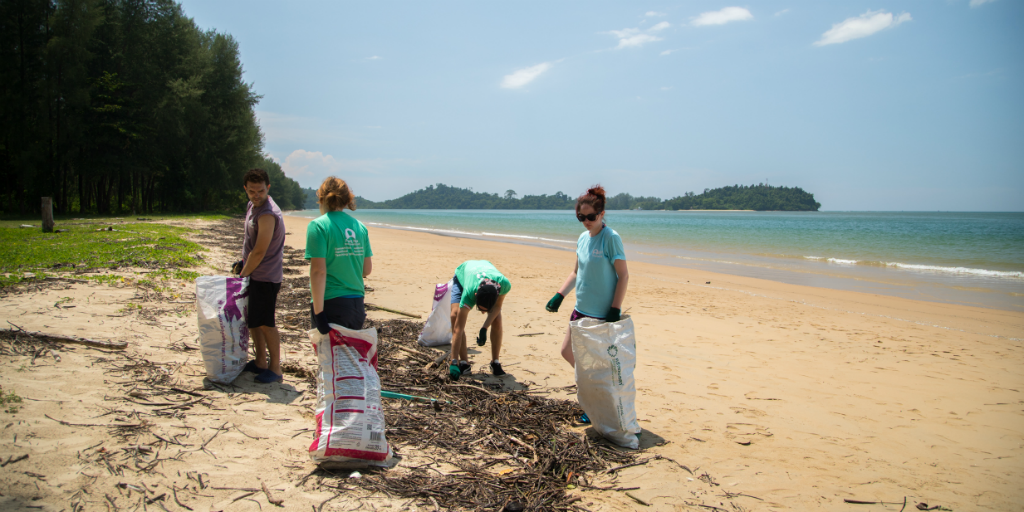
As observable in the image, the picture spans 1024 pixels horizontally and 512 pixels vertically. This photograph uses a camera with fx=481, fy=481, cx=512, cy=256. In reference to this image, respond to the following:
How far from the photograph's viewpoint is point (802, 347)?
6.11 m

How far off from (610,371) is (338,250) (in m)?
1.93

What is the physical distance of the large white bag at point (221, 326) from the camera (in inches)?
139

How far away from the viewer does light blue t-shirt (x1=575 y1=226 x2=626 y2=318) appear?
11.3 ft

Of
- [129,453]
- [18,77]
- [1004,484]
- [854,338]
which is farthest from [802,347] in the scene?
[18,77]

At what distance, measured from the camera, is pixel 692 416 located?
389 cm

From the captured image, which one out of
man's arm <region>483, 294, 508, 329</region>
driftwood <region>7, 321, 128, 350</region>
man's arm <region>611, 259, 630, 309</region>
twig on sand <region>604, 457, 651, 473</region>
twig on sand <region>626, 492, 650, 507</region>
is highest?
man's arm <region>611, 259, 630, 309</region>

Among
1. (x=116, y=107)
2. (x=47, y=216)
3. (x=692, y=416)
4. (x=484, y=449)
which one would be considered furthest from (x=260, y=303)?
(x=116, y=107)

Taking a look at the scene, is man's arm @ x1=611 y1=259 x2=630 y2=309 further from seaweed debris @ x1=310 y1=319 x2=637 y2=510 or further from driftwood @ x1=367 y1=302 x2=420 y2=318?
driftwood @ x1=367 y1=302 x2=420 y2=318

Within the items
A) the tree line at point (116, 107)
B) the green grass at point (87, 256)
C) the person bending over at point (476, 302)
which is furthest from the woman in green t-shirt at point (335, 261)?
the tree line at point (116, 107)

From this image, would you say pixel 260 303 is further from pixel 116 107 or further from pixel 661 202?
pixel 661 202

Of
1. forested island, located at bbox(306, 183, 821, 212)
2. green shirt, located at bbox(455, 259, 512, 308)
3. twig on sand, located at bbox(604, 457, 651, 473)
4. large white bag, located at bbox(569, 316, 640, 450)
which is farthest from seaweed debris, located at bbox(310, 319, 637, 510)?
forested island, located at bbox(306, 183, 821, 212)

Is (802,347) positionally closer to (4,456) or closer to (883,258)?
(4,456)

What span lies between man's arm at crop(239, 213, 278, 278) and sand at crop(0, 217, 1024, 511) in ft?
2.98

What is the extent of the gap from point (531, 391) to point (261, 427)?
7.12ft
